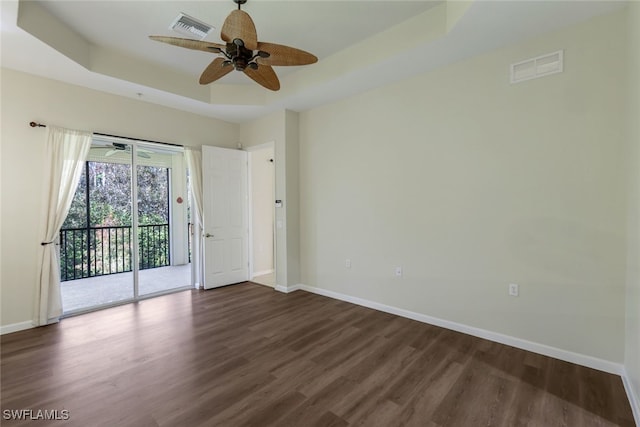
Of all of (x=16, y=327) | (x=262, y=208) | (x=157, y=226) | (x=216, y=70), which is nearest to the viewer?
(x=216, y=70)

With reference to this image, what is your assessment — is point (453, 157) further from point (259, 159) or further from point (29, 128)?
point (29, 128)

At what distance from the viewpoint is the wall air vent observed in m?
2.50

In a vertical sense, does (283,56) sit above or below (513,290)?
above

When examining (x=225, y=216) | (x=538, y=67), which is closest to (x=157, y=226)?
(x=225, y=216)

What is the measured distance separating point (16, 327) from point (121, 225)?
5.86ft

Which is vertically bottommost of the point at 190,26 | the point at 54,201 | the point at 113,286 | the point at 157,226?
the point at 113,286

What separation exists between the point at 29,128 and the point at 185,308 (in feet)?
9.29

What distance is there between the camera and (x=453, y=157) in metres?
3.11

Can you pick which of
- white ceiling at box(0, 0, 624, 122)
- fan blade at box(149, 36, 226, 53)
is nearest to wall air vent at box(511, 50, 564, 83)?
white ceiling at box(0, 0, 624, 122)

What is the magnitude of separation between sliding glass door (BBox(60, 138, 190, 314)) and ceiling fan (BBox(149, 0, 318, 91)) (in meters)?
2.53

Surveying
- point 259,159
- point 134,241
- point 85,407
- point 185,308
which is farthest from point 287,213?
point 85,407

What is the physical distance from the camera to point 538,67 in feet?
8.51

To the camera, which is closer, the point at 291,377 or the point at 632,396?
the point at 632,396

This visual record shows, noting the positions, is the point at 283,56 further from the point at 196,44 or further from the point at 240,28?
the point at 196,44
